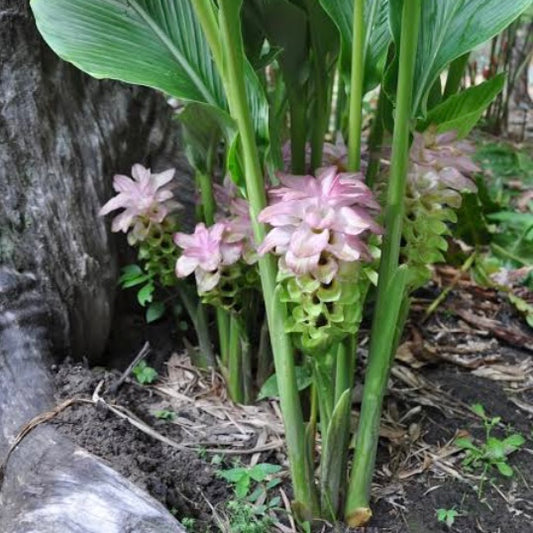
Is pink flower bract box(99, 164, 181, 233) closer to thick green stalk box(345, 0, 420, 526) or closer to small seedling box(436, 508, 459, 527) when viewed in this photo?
thick green stalk box(345, 0, 420, 526)

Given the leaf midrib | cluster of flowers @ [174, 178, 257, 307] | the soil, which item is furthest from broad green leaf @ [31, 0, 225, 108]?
the soil

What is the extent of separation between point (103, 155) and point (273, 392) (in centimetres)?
63

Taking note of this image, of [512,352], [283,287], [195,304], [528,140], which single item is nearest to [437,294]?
[512,352]

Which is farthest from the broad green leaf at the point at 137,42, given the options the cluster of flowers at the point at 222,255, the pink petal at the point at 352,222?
the pink petal at the point at 352,222

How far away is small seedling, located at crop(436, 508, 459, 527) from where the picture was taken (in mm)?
1263

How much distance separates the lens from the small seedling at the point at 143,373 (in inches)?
63.1

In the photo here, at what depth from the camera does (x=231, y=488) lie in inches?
51.9

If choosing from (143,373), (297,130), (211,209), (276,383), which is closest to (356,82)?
(297,130)

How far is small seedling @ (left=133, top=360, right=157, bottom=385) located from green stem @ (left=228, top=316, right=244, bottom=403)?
0.55 feet

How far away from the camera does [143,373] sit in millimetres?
1615

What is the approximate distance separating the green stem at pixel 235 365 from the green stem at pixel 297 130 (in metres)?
0.35

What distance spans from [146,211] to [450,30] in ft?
2.10

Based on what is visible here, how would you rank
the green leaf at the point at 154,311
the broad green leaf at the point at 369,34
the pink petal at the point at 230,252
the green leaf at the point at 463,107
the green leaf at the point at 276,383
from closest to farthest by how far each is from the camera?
the broad green leaf at the point at 369,34
the green leaf at the point at 463,107
the pink petal at the point at 230,252
the green leaf at the point at 276,383
the green leaf at the point at 154,311

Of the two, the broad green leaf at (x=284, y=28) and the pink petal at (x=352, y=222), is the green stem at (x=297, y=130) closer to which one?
the broad green leaf at (x=284, y=28)
